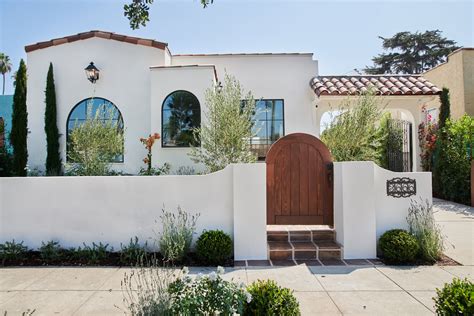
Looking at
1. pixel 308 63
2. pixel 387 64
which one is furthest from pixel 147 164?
pixel 387 64

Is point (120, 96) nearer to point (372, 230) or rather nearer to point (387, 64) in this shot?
point (372, 230)

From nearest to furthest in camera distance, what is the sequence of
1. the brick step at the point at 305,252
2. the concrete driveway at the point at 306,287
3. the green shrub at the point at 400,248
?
the concrete driveway at the point at 306,287
the green shrub at the point at 400,248
the brick step at the point at 305,252

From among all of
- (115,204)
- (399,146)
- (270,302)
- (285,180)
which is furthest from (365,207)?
(399,146)

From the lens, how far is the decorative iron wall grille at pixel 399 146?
531 inches

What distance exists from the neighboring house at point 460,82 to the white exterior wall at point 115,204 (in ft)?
45.6

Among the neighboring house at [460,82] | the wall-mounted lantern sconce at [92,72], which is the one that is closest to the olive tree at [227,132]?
the wall-mounted lantern sconce at [92,72]

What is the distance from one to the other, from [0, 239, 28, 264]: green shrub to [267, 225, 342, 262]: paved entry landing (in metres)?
4.69

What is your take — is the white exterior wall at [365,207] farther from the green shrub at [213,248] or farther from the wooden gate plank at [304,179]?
the green shrub at [213,248]

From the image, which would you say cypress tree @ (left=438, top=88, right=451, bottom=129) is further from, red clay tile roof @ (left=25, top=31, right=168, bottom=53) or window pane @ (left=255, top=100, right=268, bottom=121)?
red clay tile roof @ (left=25, top=31, right=168, bottom=53)

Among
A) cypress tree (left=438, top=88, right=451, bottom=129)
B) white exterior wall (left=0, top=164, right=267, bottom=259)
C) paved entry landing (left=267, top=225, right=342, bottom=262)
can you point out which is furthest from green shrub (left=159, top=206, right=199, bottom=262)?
cypress tree (left=438, top=88, right=451, bottom=129)

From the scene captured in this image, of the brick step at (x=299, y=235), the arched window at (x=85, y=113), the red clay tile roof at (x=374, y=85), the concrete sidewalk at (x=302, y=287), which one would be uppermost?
the red clay tile roof at (x=374, y=85)

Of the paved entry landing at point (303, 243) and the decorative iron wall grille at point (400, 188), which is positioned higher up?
the decorative iron wall grille at point (400, 188)

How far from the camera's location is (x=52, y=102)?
11.1 meters

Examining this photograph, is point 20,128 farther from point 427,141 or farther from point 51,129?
point 427,141
